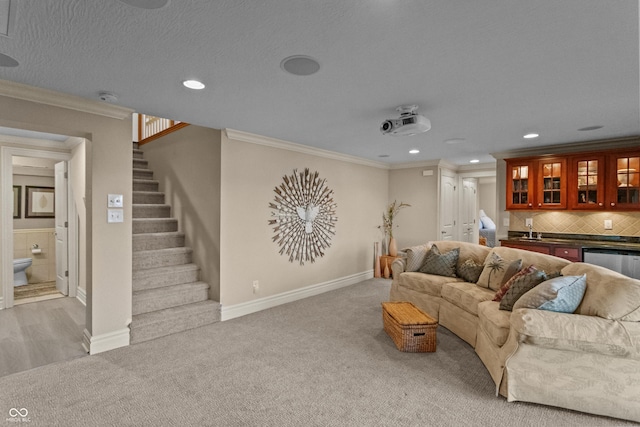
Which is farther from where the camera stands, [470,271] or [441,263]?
[441,263]

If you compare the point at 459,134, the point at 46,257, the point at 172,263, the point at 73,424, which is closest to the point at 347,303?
the point at 172,263

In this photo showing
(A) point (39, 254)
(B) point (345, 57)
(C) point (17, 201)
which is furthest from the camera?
(A) point (39, 254)

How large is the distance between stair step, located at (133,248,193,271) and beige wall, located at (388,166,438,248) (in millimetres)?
3786

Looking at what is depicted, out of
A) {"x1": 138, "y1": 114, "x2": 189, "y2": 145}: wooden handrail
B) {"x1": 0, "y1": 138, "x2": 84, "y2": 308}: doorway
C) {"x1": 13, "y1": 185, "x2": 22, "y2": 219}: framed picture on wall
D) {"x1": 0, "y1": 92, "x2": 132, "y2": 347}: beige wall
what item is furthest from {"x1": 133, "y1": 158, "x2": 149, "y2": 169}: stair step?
{"x1": 0, "y1": 92, "x2": 132, "y2": 347}: beige wall

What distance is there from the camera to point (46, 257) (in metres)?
5.76

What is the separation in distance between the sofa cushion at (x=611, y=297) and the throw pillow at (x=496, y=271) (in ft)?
2.42

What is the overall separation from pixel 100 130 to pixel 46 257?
4196mm

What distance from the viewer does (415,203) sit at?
21.5 ft

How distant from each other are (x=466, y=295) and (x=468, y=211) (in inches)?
179

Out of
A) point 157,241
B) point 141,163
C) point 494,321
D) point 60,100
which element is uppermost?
point 60,100

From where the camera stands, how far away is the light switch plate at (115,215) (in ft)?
10.2

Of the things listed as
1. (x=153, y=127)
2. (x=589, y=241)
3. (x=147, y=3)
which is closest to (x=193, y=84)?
(x=147, y=3)

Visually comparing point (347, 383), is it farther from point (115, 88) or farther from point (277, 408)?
point (115, 88)

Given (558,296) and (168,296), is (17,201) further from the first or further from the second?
(558,296)
